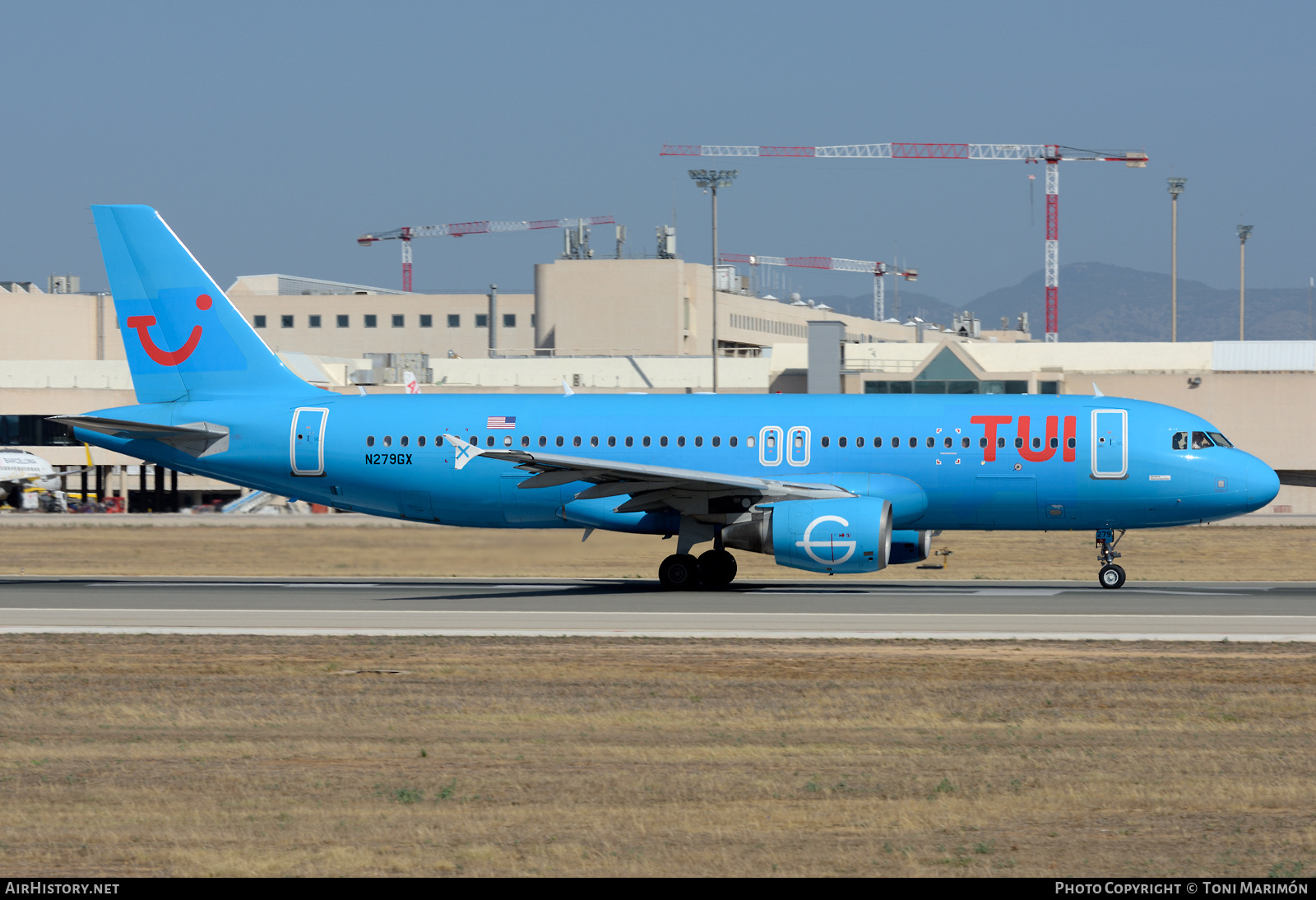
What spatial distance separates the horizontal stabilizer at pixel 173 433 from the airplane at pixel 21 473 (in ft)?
152

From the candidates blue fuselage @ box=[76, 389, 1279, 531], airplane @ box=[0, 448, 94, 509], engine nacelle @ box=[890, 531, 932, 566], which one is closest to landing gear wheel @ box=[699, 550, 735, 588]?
blue fuselage @ box=[76, 389, 1279, 531]

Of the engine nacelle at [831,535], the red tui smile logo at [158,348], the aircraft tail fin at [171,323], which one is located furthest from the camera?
the red tui smile logo at [158,348]

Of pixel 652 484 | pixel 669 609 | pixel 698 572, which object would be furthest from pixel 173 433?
pixel 669 609

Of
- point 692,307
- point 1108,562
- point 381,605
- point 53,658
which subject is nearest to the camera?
point 53,658

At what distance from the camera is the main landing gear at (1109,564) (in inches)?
1183

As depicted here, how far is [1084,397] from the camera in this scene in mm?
31219

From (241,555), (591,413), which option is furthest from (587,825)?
(241,555)

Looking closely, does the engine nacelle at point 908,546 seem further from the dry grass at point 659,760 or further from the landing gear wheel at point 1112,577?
the dry grass at point 659,760

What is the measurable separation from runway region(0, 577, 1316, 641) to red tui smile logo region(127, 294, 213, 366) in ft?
16.8

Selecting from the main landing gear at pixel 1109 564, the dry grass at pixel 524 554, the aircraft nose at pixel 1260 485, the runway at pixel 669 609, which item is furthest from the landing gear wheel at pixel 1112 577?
the dry grass at pixel 524 554

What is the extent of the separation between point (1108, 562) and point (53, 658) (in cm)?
2116

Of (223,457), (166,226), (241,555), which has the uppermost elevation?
(166,226)

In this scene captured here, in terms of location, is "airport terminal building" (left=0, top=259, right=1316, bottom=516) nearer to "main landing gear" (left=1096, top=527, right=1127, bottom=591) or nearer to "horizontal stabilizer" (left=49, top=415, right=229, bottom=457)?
"main landing gear" (left=1096, top=527, right=1127, bottom=591)
